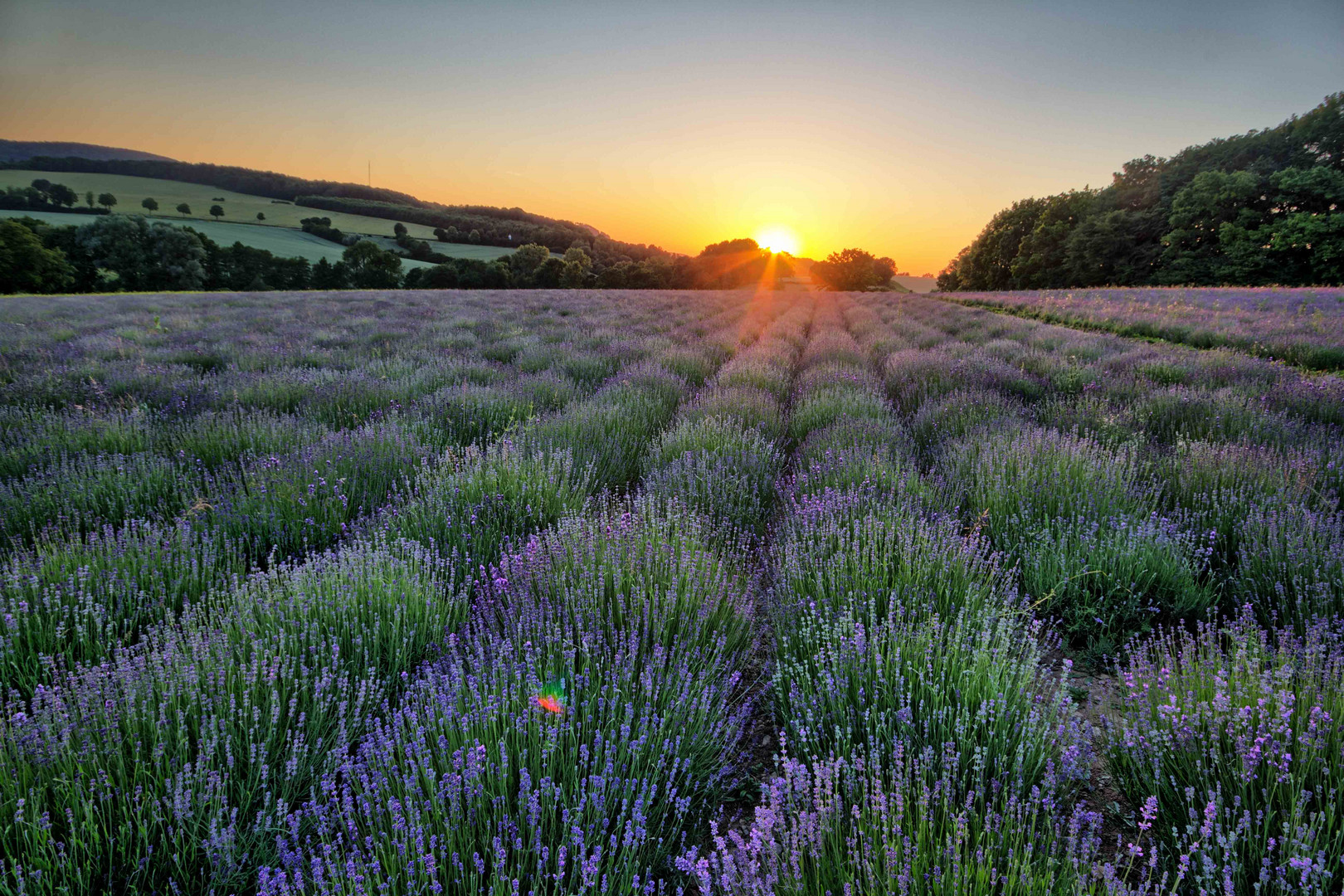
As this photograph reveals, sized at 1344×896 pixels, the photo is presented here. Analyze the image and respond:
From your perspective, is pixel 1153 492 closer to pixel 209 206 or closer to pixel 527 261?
pixel 527 261

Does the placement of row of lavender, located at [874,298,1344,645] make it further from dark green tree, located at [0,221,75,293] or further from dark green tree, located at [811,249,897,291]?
dark green tree, located at [811,249,897,291]

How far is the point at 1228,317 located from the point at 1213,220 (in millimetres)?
37024

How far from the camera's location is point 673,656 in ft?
5.95

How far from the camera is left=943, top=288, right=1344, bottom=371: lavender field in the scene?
8578 mm

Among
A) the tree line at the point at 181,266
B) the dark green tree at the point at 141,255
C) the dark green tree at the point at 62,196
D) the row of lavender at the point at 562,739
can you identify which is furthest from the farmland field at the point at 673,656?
the dark green tree at the point at 62,196

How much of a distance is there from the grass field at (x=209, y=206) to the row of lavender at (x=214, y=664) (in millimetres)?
51618

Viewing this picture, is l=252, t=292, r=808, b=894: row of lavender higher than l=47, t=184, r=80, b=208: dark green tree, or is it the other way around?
l=47, t=184, r=80, b=208: dark green tree

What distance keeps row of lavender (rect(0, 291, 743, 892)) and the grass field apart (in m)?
51.6

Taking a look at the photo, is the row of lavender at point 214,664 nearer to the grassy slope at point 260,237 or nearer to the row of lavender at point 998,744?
the row of lavender at point 998,744

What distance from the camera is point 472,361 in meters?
7.50

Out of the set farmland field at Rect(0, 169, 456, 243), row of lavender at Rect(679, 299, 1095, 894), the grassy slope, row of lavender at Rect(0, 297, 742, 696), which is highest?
farmland field at Rect(0, 169, 456, 243)

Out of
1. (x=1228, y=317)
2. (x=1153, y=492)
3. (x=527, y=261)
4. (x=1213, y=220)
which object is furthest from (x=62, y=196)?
(x=1213, y=220)

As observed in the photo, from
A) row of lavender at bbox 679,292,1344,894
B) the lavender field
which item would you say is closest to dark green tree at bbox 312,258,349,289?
the lavender field

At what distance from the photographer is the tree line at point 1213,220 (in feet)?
108
